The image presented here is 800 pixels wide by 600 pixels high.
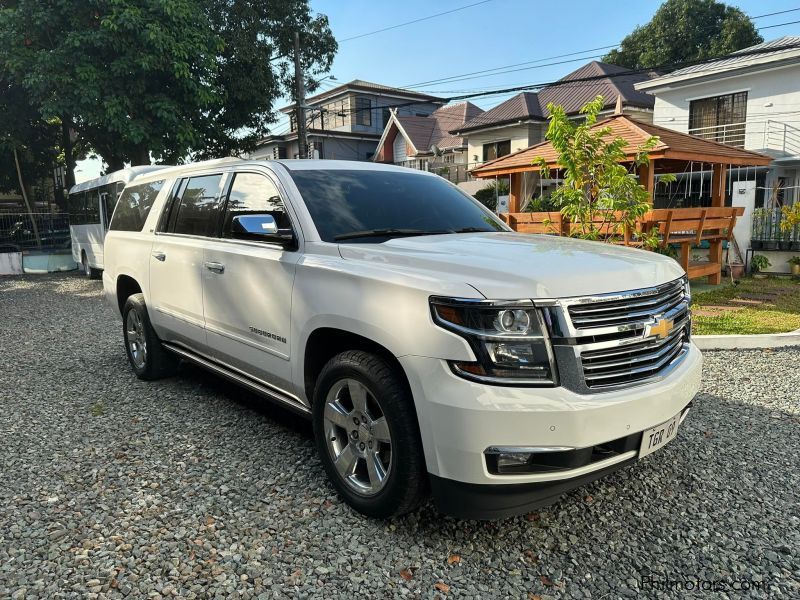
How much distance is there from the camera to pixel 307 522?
3.08 meters

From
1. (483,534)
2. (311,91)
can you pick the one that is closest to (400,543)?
(483,534)

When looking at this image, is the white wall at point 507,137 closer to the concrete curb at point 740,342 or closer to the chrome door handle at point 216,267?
the concrete curb at point 740,342

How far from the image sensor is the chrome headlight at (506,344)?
2.48 meters

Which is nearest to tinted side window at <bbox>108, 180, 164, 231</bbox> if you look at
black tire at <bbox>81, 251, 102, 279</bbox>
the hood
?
the hood

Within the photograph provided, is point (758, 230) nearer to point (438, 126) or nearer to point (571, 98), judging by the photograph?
point (571, 98)

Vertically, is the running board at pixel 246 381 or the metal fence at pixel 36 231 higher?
the metal fence at pixel 36 231

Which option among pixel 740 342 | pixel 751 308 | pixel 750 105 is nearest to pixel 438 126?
pixel 750 105

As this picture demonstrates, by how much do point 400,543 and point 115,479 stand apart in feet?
6.08

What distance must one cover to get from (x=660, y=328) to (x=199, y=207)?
3399 millimetres

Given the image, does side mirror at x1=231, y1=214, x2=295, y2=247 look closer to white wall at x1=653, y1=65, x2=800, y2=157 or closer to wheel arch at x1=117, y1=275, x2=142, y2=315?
wheel arch at x1=117, y1=275, x2=142, y2=315

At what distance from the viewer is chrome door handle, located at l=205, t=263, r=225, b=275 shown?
4065 millimetres

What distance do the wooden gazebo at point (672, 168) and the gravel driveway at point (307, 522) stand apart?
277 inches

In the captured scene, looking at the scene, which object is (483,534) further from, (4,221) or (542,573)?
(4,221)

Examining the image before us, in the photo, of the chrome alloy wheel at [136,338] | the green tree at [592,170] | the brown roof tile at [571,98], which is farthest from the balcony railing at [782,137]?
the chrome alloy wheel at [136,338]
